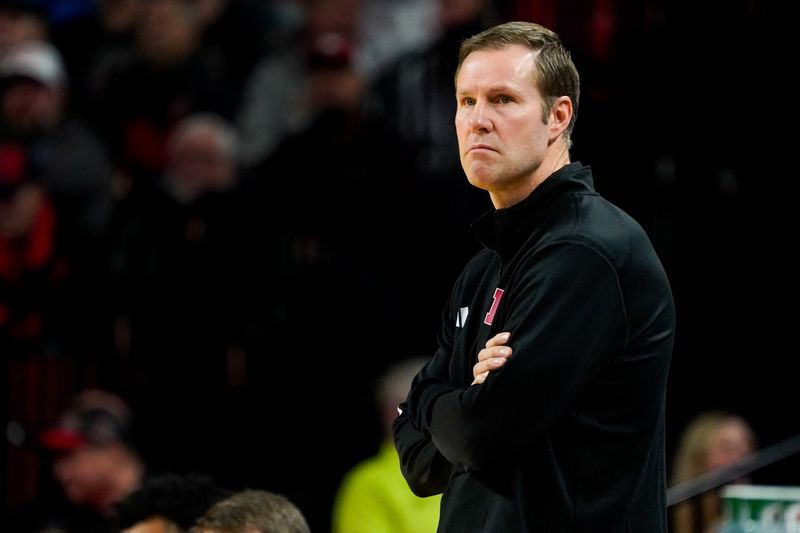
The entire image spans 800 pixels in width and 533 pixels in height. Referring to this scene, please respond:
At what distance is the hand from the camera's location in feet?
8.88

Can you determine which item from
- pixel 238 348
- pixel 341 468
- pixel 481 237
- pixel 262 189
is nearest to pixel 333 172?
pixel 262 189

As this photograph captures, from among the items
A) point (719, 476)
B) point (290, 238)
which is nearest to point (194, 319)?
point (290, 238)

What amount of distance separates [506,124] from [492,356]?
1.49ft

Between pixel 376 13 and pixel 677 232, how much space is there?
277 cm

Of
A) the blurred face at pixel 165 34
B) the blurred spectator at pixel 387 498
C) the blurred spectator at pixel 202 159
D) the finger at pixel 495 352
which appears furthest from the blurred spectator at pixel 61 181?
the finger at pixel 495 352

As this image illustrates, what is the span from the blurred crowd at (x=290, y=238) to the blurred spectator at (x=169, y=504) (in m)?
2.96

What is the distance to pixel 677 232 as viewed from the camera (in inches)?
280

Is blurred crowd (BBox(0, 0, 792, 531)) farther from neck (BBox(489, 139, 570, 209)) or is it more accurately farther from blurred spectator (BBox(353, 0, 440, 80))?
neck (BBox(489, 139, 570, 209))

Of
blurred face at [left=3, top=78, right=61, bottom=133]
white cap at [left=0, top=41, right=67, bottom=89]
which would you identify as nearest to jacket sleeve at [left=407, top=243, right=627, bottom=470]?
blurred face at [left=3, top=78, right=61, bottom=133]

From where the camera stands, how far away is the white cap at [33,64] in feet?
27.8

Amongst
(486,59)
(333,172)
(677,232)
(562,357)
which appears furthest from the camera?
(333,172)

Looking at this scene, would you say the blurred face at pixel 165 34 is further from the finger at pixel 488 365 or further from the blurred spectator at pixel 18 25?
the finger at pixel 488 365

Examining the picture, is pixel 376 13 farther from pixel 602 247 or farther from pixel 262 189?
pixel 602 247

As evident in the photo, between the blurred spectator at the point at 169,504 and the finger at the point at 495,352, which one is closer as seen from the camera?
the finger at the point at 495,352
